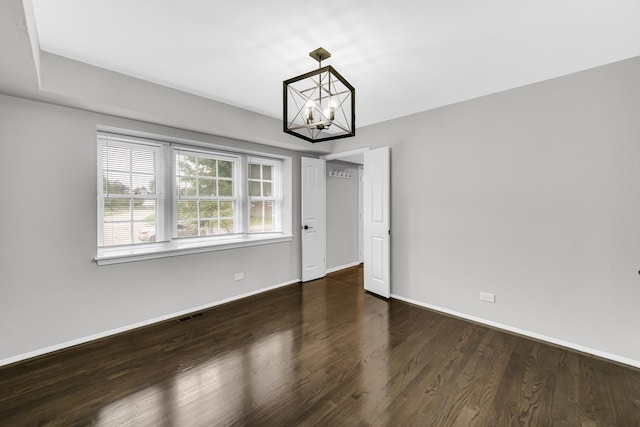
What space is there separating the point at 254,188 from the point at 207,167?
79cm

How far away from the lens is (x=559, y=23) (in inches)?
73.5

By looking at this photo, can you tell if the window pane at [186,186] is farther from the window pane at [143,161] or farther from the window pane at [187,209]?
the window pane at [143,161]

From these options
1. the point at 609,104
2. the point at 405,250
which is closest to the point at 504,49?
the point at 609,104

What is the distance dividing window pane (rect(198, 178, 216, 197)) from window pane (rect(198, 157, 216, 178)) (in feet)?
0.27

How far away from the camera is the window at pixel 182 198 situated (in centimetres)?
297

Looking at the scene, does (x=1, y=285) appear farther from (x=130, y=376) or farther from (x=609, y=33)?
(x=609, y=33)

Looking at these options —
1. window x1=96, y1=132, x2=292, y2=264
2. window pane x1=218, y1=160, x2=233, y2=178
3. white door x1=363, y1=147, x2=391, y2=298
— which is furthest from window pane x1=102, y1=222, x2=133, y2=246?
white door x1=363, y1=147, x2=391, y2=298

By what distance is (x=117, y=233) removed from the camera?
302 cm

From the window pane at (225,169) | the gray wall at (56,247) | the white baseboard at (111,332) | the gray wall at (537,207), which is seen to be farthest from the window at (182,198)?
the gray wall at (537,207)

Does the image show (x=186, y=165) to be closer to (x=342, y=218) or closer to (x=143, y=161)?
(x=143, y=161)

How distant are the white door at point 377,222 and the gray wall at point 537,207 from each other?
0.86 ft

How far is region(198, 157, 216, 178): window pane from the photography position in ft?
12.0

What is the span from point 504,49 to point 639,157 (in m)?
1.47

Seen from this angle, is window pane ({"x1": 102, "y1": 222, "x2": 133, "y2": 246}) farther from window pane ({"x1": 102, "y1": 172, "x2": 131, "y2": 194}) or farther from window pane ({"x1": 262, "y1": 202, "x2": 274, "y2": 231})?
window pane ({"x1": 262, "y1": 202, "x2": 274, "y2": 231})
